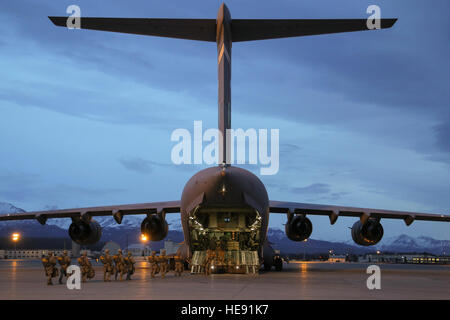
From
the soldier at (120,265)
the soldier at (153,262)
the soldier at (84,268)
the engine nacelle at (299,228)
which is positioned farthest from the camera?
the engine nacelle at (299,228)

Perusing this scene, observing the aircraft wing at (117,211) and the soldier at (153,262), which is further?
the aircraft wing at (117,211)

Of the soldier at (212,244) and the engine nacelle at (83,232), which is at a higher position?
the engine nacelle at (83,232)

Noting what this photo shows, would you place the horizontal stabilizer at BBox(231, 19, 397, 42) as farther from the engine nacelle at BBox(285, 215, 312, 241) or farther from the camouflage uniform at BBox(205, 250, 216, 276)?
the engine nacelle at BBox(285, 215, 312, 241)

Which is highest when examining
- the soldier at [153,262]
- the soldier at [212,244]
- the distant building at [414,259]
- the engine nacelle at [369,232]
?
the engine nacelle at [369,232]

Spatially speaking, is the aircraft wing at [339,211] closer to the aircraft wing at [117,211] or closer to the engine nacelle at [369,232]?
the engine nacelle at [369,232]

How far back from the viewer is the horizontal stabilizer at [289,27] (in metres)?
15.0

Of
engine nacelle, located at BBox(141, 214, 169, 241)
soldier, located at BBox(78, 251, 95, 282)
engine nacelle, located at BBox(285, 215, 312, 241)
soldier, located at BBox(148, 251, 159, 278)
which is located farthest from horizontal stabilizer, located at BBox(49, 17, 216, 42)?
engine nacelle, located at BBox(285, 215, 312, 241)

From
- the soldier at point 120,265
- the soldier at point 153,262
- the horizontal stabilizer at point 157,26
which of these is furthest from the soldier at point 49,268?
the horizontal stabilizer at point 157,26

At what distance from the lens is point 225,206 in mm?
18312

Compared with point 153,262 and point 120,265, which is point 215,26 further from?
point 120,265

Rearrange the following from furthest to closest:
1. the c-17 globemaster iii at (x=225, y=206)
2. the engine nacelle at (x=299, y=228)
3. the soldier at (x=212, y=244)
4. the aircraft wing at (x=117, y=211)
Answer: the engine nacelle at (x=299, y=228) < the aircraft wing at (x=117, y=211) < the soldier at (x=212, y=244) < the c-17 globemaster iii at (x=225, y=206)

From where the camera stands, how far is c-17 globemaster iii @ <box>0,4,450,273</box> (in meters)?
16.0

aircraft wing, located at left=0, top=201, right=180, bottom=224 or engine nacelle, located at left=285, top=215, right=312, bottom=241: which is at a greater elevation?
aircraft wing, located at left=0, top=201, right=180, bottom=224

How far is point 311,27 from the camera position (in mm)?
15828
